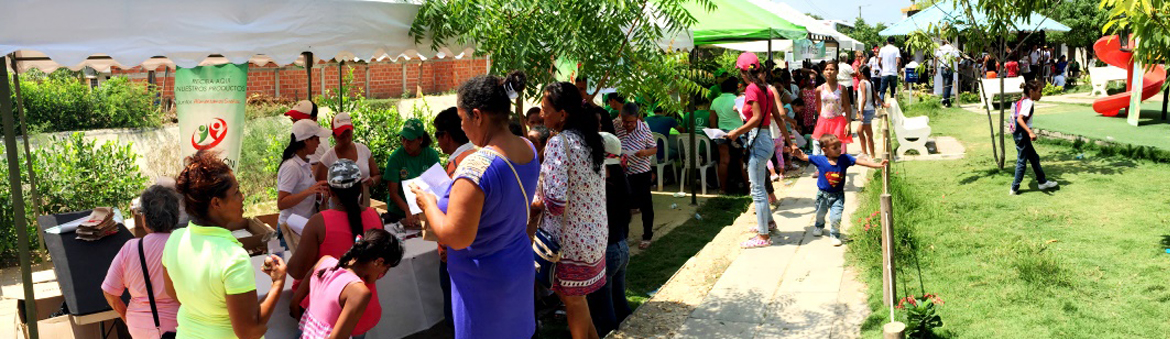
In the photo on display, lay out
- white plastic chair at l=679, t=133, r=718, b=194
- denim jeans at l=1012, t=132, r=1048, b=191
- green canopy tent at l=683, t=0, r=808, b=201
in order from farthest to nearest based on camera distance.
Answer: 1. white plastic chair at l=679, t=133, r=718, b=194
2. green canopy tent at l=683, t=0, r=808, b=201
3. denim jeans at l=1012, t=132, r=1048, b=191

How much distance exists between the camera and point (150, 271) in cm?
371

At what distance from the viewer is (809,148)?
1341 cm

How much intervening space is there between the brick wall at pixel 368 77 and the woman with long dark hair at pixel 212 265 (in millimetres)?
18318

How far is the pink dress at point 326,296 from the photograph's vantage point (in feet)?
12.1

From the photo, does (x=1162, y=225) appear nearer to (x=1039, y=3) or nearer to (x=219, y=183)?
(x=1039, y=3)

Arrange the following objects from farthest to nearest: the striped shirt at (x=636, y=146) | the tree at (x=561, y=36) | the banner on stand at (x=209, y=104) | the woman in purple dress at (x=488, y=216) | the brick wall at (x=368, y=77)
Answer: the brick wall at (x=368, y=77)
the striped shirt at (x=636, y=146)
the banner on stand at (x=209, y=104)
the tree at (x=561, y=36)
the woman in purple dress at (x=488, y=216)

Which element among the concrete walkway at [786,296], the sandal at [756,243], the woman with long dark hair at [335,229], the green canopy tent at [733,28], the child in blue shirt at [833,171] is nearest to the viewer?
the woman with long dark hair at [335,229]

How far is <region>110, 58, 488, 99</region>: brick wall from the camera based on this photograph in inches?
931

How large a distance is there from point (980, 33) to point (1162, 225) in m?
3.79

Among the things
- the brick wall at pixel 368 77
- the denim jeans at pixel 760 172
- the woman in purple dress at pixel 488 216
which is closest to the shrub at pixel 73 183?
the denim jeans at pixel 760 172

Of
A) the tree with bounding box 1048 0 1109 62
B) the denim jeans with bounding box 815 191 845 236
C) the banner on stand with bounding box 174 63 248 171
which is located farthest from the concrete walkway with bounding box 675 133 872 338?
the tree with bounding box 1048 0 1109 62

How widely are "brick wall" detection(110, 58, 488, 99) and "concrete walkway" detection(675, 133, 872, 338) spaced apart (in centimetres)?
1471

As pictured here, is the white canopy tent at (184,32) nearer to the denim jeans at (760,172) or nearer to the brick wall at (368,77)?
the denim jeans at (760,172)

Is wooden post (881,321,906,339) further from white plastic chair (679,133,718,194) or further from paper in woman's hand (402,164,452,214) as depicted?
white plastic chair (679,133,718,194)
